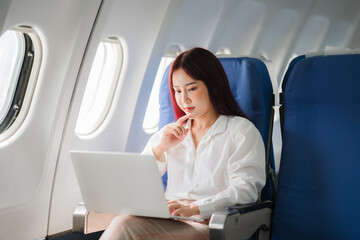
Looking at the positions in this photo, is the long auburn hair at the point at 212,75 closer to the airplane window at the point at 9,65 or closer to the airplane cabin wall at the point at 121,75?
the airplane cabin wall at the point at 121,75

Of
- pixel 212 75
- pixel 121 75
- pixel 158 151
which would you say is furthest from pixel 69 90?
pixel 212 75

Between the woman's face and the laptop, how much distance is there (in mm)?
695

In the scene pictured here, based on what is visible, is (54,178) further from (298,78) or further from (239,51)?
(239,51)

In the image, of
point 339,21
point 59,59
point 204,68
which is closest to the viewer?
point 204,68

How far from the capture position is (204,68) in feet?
9.25

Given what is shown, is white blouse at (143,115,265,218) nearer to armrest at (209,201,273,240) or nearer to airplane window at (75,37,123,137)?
armrest at (209,201,273,240)

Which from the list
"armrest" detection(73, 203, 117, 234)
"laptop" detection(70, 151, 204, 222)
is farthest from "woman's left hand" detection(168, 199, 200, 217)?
"armrest" detection(73, 203, 117, 234)

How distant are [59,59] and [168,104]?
2.72ft

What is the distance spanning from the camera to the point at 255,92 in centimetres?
292

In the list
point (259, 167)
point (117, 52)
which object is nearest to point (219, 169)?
point (259, 167)

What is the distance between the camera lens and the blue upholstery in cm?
261

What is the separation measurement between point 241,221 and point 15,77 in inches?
76.3

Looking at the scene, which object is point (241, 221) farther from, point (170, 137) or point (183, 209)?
point (170, 137)

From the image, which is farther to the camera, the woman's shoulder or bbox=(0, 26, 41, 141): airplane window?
bbox=(0, 26, 41, 141): airplane window
